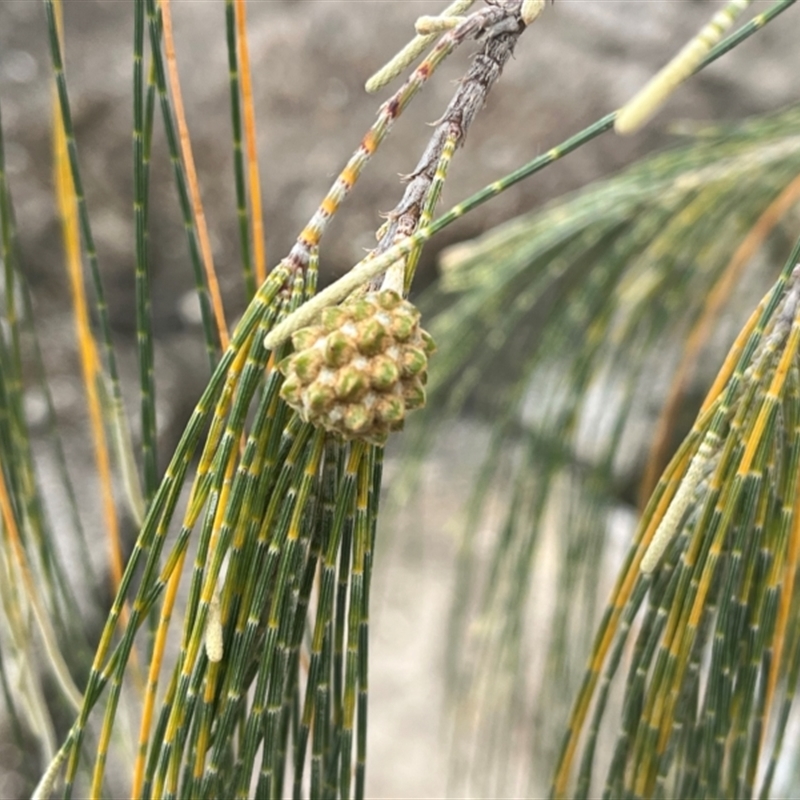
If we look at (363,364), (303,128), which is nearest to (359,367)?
(363,364)

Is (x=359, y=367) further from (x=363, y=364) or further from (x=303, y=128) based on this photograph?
(x=303, y=128)

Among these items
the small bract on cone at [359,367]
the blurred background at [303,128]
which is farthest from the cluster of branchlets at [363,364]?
the blurred background at [303,128]

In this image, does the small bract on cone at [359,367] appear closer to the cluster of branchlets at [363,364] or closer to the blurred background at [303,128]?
the cluster of branchlets at [363,364]

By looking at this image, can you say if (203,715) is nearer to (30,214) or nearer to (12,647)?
(12,647)

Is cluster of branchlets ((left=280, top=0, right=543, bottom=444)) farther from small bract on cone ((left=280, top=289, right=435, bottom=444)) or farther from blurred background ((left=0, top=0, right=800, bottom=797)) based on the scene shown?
blurred background ((left=0, top=0, right=800, bottom=797))

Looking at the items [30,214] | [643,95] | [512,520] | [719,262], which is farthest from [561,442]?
[30,214]
